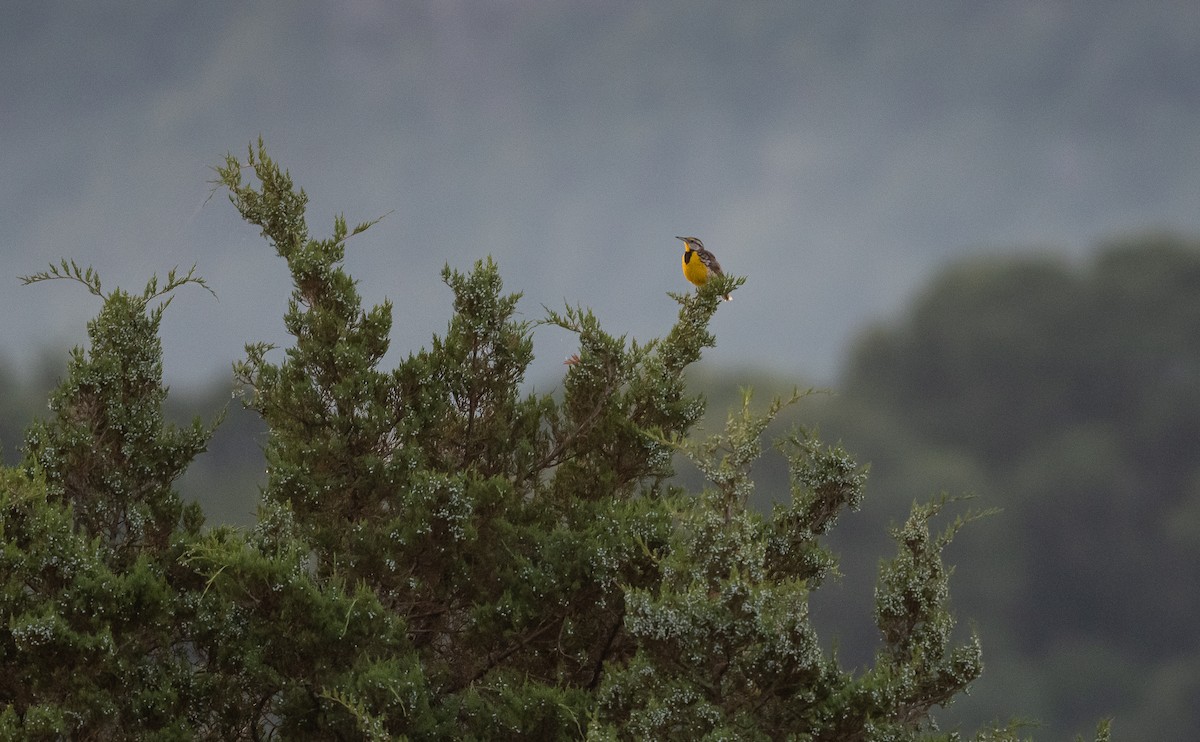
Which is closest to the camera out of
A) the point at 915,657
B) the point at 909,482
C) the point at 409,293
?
the point at 915,657

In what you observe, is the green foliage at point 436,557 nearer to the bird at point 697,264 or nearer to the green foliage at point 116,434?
the green foliage at point 116,434

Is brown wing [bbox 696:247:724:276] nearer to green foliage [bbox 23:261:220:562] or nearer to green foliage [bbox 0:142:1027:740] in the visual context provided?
green foliage [bbox 0:142:1027:740]

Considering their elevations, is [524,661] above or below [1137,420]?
below

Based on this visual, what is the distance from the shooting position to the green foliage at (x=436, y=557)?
1157cm

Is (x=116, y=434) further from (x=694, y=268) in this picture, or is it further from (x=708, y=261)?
(x=708, y=261)

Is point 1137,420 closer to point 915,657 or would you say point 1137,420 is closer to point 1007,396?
point 1007,396

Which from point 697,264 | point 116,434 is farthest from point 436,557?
point 697,264

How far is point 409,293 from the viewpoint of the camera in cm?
17988

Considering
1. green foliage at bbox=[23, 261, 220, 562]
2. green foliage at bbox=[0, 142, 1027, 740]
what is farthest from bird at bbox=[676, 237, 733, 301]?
green foliage at bbox=[23, 261, 220, 562]

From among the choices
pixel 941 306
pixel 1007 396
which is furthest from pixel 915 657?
pixel 941 306

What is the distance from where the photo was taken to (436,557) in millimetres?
13742

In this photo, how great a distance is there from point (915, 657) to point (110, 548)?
7.00 metres

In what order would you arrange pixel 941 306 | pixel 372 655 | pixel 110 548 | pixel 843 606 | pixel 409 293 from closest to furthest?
pixel 372 655
pixel 110 548
pixel 843 606
pixel 941 306
pixel 409 293

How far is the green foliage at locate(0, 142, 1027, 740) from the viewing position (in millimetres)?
11570
